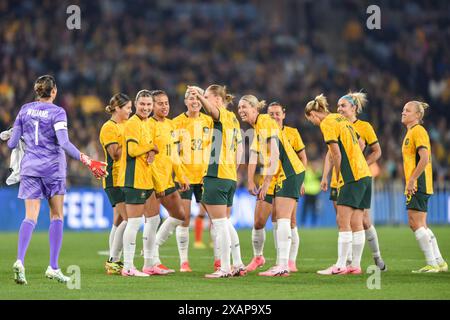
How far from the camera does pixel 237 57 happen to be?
33969 millimetres

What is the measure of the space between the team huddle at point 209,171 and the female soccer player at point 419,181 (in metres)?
0.01

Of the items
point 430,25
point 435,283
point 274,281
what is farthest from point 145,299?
point 430,25

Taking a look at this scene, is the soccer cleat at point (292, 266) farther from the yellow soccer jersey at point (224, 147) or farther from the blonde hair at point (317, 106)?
the blonde hair at point (317, 106)

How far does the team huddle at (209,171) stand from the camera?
11.5 metres

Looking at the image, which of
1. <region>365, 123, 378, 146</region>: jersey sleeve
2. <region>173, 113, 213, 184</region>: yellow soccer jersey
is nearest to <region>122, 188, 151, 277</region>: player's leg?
<region>173, 113, 213, 184</region>: yellow soccer jersey

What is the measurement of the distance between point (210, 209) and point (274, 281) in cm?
117

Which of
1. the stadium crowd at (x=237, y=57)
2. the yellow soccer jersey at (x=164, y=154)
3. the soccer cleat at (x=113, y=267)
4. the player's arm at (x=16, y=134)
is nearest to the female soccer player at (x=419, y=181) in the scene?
the yellow soccer jersey at (x=164, y=154)

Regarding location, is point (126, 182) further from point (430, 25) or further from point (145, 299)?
point (430, 25)

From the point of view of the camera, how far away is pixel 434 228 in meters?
25.0

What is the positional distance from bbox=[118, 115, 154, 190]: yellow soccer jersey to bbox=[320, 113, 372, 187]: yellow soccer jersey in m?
2.29

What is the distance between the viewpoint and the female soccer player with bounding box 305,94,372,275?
1252cm

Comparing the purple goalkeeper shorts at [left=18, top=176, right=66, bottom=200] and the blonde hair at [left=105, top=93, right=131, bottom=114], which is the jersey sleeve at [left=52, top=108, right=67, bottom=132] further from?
the blonde hair at [left=105, top=93, right=131, bottom=114]

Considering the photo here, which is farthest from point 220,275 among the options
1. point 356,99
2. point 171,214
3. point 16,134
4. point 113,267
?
point 356,99

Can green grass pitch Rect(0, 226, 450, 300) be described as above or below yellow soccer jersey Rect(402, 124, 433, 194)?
below
